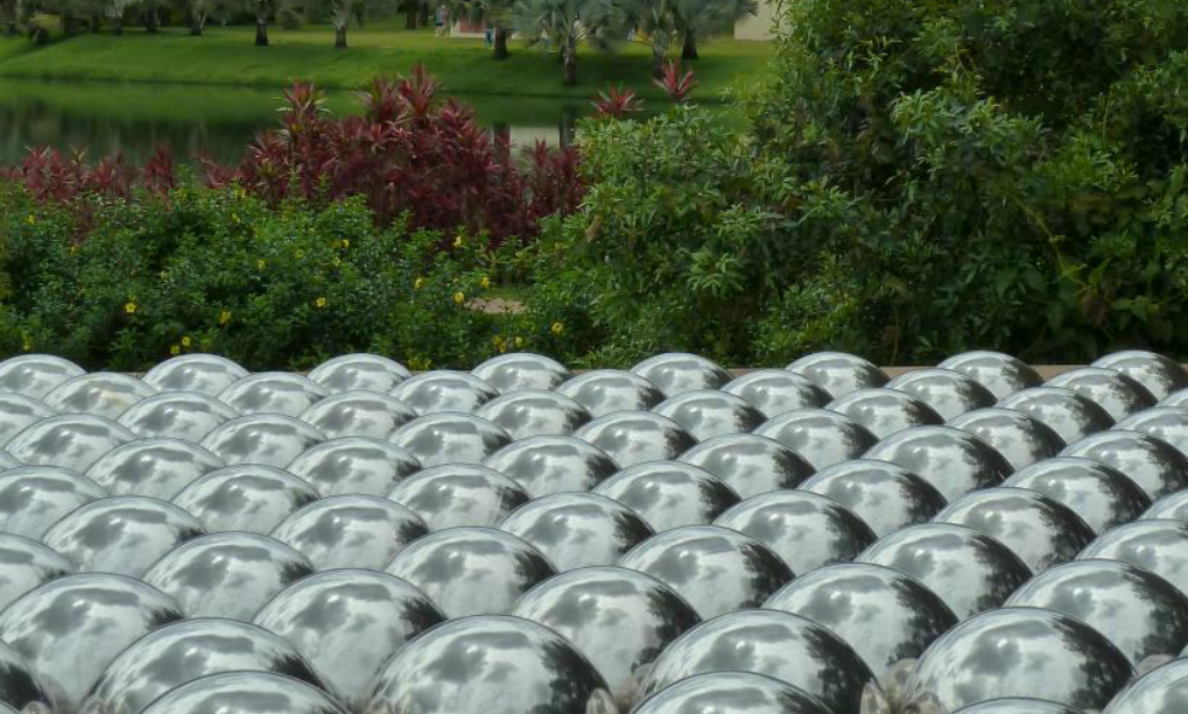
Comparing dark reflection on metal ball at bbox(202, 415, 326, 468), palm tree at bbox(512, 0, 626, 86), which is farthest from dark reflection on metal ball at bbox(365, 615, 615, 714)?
palm tree at bbox(512, 0, 626, 86)

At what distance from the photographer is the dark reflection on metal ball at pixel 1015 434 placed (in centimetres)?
406

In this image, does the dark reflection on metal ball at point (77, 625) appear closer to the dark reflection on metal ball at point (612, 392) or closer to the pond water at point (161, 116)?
the dark reflection on metal ball at point (612, 392)

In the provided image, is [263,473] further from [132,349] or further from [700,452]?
[132,349]

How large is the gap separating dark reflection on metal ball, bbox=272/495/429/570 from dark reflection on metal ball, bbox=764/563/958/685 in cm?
73

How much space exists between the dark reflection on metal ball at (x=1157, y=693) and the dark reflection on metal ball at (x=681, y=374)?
7.69 feet

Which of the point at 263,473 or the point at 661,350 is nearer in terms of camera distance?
the point at 263,473

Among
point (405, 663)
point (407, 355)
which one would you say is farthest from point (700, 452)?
point (407, 355)

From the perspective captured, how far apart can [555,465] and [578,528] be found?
1.63ft

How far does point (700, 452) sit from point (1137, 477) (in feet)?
2.90

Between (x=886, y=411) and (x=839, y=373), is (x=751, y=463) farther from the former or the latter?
(x=839, y=373)

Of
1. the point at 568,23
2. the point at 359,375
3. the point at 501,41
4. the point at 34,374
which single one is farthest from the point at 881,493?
the point at 501,41

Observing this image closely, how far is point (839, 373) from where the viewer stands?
16.1ft

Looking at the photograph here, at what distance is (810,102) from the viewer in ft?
25.4

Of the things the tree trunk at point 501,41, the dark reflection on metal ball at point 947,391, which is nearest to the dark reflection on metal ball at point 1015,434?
the dark reflection on metal ball at point 947,391
